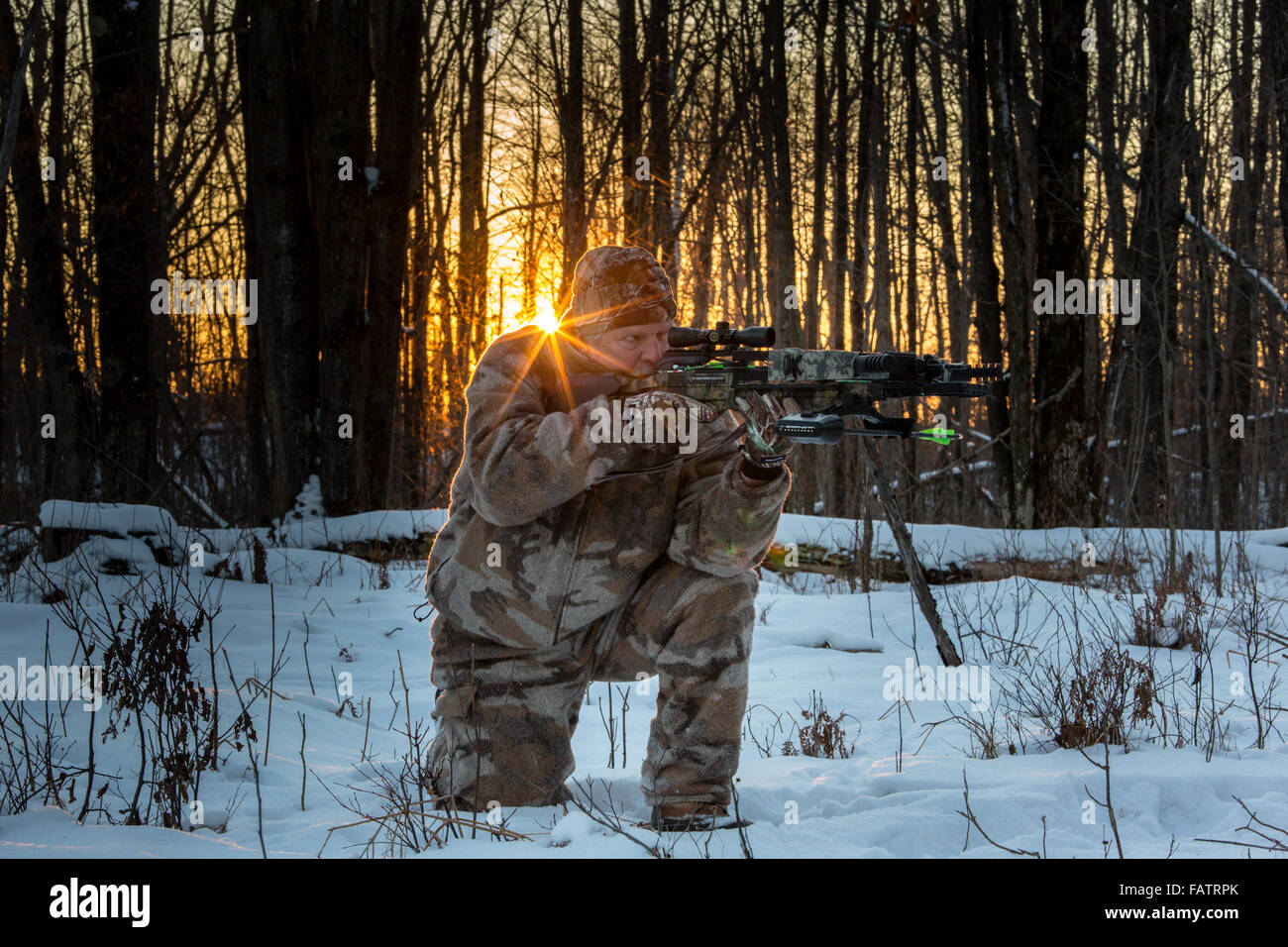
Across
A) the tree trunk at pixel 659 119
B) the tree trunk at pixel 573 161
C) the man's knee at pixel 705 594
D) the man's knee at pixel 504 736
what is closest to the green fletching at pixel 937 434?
the man's knee at pixel 705 594

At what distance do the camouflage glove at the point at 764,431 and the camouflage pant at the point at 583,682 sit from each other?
424 millimetres

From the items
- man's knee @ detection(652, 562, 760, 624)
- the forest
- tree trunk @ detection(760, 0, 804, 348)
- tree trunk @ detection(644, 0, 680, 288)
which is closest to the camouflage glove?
man's knee @ detection(652, 562, 760, 624)

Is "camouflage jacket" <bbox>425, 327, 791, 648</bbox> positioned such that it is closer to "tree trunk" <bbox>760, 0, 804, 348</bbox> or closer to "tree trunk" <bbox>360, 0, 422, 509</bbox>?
"tree trunk" <bbox>360, 0, 422, 509</bbox>

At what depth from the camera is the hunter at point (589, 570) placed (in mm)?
2570

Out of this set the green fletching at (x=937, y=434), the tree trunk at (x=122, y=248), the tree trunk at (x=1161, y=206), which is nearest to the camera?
the green fletching at (x=937, y=434)

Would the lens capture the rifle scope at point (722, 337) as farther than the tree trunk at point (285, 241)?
No

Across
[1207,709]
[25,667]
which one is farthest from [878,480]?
[25,667]

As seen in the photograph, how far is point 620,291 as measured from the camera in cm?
278

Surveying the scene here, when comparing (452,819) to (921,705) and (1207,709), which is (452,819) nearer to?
(921,705)

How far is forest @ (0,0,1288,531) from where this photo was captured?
8.34 m

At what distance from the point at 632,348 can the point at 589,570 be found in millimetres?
630

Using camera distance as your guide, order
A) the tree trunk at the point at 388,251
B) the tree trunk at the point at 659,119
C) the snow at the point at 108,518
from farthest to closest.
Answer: the tree trunk at the point at 659,119 < the tree trunk at the point at 388,251 < the snow at the point at 108,518

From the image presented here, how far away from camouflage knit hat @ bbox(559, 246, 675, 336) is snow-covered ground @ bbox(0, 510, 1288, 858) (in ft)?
4.24

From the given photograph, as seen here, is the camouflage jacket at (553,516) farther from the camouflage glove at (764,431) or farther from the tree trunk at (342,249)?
the tree trunk at (342,249)
